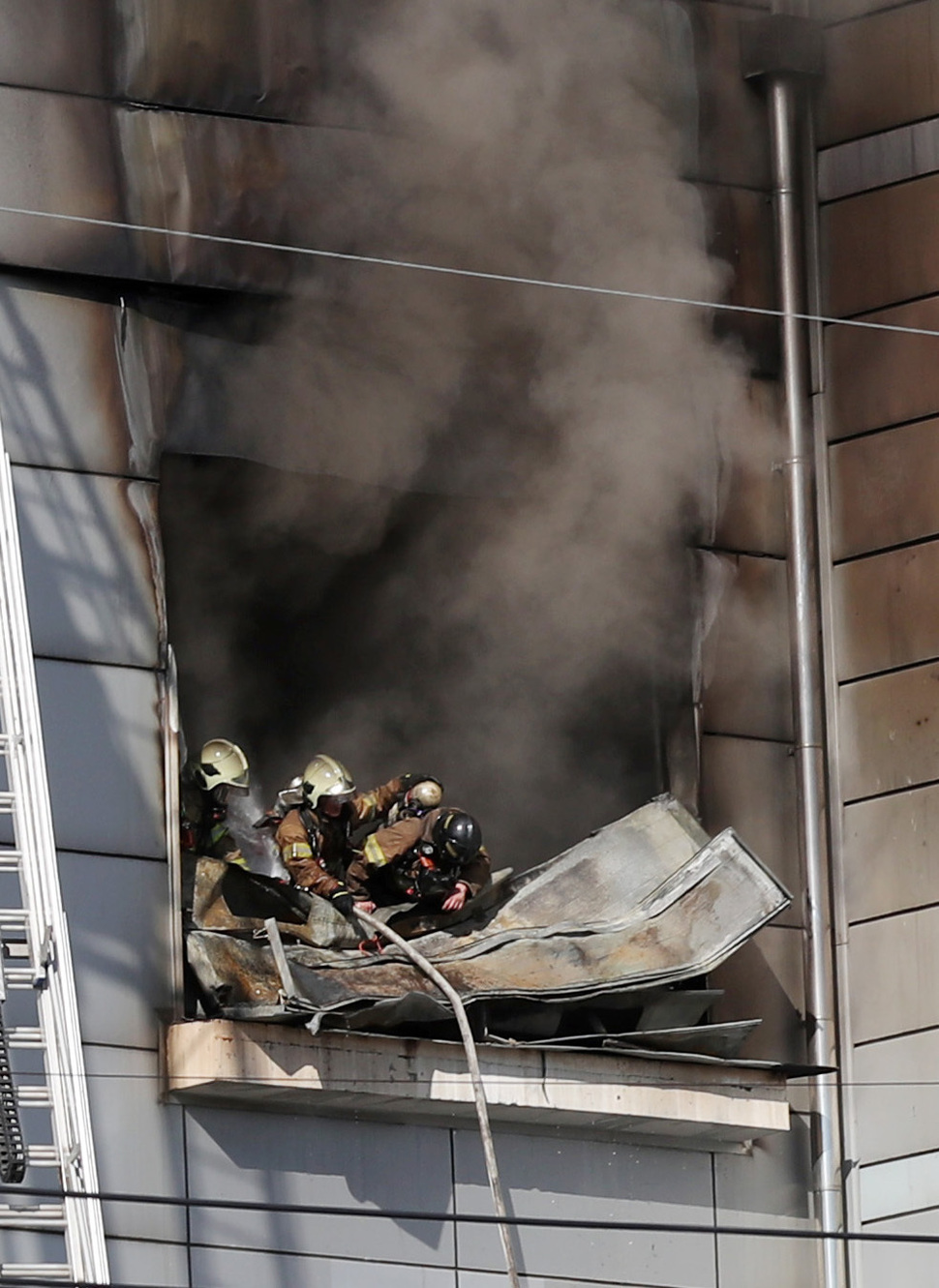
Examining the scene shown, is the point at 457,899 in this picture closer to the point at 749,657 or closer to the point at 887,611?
the point at 749,657

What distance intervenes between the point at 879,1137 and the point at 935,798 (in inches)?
76.2

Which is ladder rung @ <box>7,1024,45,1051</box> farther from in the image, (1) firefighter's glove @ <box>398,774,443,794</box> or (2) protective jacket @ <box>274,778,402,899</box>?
(1) firefighter's glove @ <box>398,774,443,794</box>

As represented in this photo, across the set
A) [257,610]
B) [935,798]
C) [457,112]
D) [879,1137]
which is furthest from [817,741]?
[457,112]

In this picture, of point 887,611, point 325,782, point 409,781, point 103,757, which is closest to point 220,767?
point 325,782

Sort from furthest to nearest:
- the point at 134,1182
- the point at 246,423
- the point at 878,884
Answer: the point at 878,884, the point at 246,423, the point at 134,1182

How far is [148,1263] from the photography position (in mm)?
11703

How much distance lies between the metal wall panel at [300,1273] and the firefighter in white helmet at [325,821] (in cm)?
184

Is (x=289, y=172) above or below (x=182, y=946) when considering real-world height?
above

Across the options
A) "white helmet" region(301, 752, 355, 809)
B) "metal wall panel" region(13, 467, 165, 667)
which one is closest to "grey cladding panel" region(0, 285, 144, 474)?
"metal wall panel" region(13, 467, 165, 667)

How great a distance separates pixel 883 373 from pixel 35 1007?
6312 mm

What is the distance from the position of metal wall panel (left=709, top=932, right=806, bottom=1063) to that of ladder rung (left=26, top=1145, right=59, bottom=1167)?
4.54 m

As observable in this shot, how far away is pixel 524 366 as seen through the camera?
46.7 feet

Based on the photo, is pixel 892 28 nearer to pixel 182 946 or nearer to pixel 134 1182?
pixel 182 946

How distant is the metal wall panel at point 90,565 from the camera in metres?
12.2
